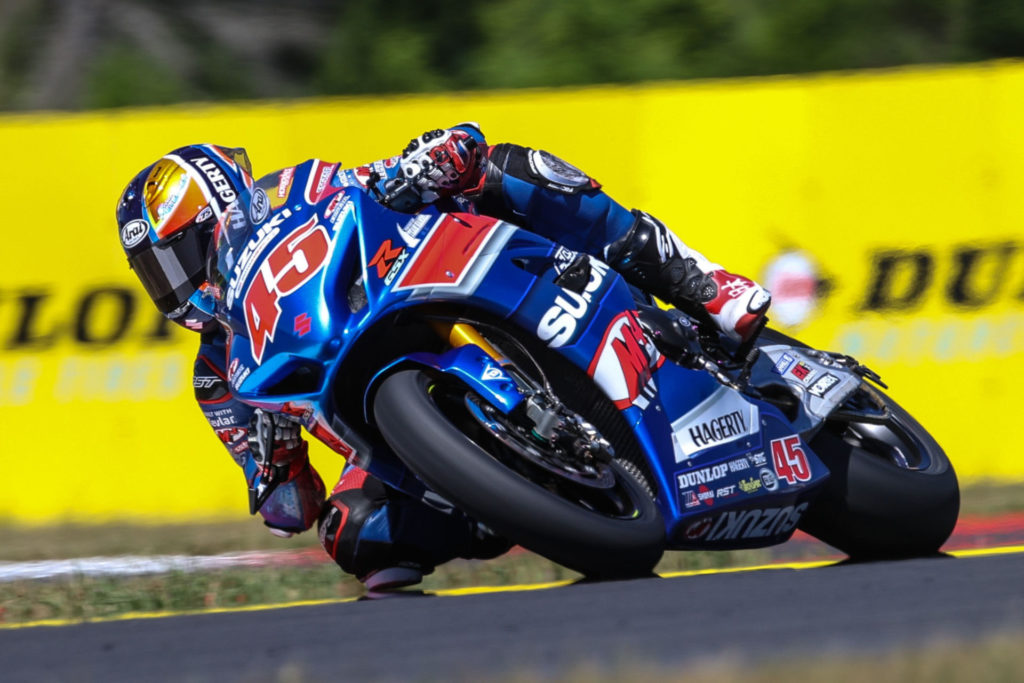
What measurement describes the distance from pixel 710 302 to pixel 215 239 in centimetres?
141

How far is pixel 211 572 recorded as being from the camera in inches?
202

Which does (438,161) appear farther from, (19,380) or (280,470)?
(19,380)

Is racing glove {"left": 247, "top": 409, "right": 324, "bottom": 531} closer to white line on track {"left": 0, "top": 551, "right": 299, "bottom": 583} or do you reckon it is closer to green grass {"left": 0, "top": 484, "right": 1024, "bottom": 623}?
green grass {"left": 0, "top": 484, "right": 1024, "bottom": 623}

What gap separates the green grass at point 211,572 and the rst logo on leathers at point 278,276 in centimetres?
119

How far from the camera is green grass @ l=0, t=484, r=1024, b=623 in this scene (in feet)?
15.2

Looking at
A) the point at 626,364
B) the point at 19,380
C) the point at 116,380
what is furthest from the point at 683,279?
the point at 19,380

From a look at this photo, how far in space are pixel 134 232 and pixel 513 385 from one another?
4.15 ft

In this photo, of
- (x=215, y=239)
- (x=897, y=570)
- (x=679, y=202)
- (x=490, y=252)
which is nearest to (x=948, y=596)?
(x=897, y=570)

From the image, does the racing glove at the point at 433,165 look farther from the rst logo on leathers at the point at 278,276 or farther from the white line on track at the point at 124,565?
the white line on track at the point at 124,565

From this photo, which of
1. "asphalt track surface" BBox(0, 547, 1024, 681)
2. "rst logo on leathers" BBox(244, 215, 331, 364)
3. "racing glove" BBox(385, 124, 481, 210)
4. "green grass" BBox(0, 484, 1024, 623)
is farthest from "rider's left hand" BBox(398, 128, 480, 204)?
"green grass" BBox(0, 484, 1024, 623)

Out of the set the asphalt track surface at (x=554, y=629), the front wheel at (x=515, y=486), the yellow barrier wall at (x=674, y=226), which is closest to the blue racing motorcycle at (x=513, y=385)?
the front wheel at (x=515, y=486)

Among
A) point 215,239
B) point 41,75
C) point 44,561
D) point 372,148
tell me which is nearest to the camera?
point 215,239

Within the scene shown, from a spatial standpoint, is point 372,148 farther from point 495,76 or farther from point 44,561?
point 495,76

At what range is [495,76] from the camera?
34.4 feet
